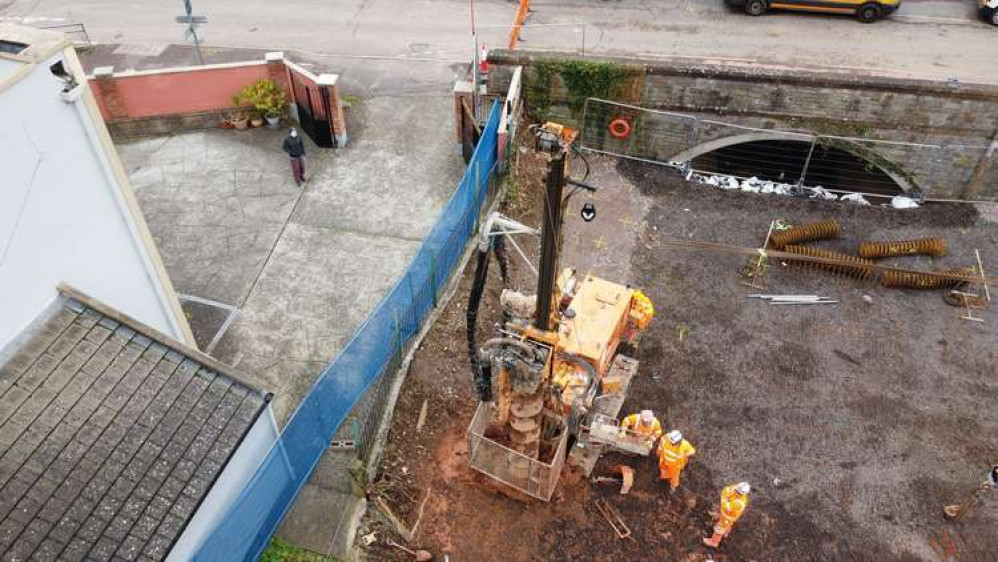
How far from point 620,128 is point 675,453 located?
418 inches

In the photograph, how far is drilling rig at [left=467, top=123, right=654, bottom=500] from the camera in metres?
10.4

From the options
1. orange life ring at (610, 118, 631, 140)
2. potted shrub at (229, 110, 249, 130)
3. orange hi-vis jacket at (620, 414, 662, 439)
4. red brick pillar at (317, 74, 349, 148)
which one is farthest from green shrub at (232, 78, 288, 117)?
orange hi-vis jacket at (620, 414, 662, 439)

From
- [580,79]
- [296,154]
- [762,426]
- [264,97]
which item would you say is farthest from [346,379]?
[580,79]

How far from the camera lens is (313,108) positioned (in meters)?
18.3

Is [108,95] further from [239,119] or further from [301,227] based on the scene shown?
[301,227]

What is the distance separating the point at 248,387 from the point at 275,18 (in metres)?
17.1

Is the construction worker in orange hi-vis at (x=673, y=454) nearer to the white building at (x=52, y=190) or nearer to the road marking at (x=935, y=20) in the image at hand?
the white building at (x=52, y=190)

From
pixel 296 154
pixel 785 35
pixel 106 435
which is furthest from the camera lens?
pixel 785 35

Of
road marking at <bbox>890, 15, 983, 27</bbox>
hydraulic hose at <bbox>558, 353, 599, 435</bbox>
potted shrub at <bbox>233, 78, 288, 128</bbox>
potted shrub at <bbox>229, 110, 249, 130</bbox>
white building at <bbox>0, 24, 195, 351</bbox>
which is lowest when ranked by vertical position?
hydraulic hose at <bbox>558, 353, 599, 435</bbox>

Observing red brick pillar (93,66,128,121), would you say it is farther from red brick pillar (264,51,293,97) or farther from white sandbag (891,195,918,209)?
white sandbag (891,195,918,209)

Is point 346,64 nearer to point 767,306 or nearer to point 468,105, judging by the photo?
point 468,105

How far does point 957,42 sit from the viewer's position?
22156 mm

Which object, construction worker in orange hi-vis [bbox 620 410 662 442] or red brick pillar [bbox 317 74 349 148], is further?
red brick pillar [bbox 317 74 349 148]

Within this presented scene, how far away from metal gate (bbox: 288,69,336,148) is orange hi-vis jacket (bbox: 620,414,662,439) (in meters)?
10.7
